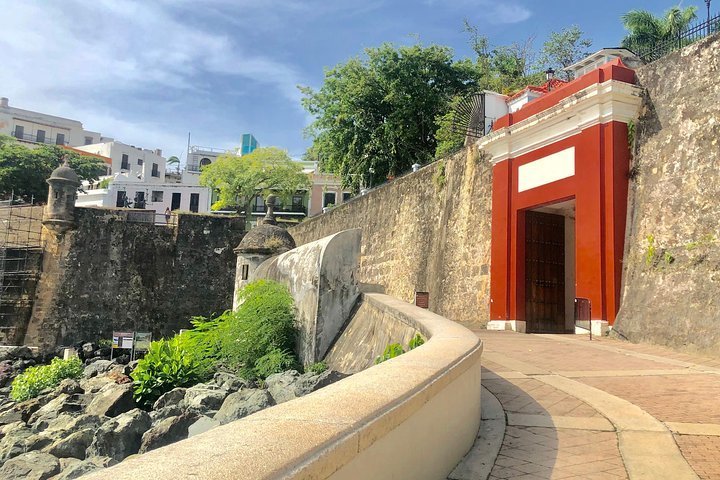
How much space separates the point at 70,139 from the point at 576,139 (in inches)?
2484

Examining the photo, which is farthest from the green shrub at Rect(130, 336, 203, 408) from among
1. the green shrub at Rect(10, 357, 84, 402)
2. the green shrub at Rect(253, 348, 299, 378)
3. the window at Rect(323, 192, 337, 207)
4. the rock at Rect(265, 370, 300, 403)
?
the window at Rect(323, 192, 337, 207)

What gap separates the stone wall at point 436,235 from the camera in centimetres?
1458

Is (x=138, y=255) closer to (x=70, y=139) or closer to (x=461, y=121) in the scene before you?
(x=461, y=121)

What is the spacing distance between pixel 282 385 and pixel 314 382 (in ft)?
1.80

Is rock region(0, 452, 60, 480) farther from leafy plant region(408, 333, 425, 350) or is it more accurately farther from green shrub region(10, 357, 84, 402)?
green shrub region(10, 357, 84, 402)

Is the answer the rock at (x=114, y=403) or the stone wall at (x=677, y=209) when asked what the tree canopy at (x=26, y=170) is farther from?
the stone wall at (x=677, y=209)

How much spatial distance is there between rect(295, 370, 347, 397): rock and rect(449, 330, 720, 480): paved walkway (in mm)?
1778

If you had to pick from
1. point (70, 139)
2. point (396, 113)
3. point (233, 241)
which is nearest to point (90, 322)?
point (233, 241)

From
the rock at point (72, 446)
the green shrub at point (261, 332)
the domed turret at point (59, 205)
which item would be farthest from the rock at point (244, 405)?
the domed turret at point (59, 205)

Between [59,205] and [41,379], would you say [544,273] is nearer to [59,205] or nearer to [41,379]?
[41,379]

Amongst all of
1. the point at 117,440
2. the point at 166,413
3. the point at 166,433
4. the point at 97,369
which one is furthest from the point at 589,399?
the point at 97,369

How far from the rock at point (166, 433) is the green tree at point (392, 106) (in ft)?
70.1

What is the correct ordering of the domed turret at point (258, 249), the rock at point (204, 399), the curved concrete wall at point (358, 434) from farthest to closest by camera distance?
the domed turret at point (258, 249), the rock at point (204, 399), the curved concrete wall at point (358, 434)

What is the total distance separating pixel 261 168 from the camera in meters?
40.1
